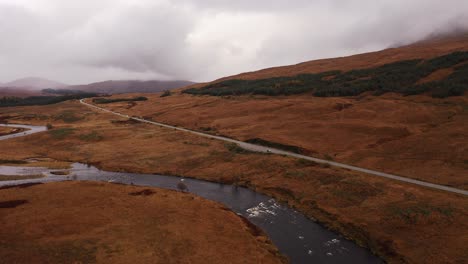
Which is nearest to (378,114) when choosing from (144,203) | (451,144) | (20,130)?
(451,144)

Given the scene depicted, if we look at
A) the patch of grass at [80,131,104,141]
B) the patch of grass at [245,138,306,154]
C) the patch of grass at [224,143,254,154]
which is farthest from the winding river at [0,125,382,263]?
the patch of grass at [80,131,104,141]

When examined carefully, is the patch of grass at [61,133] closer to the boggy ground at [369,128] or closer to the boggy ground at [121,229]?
the boggy ground at [369,128]

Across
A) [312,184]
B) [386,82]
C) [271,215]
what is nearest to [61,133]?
[312,184]

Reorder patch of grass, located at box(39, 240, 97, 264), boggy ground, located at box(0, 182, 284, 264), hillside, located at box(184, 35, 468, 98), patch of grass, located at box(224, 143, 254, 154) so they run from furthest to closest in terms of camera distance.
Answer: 1. hillside, located at box(184, 35, 468, 98)
2. patch of grass, located at box(224, 143, 254, 154)
3. boggy ground, located at box(0, 182, 284, 264)
4. patch of grass, located at box(39, 240, 97, 264)

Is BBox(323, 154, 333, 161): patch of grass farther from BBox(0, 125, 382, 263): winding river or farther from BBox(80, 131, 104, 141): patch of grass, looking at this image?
BBox(80, 131, 104, 141): patch of grass

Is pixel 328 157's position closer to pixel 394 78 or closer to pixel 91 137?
pixel 91 137

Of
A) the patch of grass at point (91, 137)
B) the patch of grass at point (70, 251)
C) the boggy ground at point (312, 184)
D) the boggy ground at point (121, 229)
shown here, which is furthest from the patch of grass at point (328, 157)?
the patch of grass at point (91, 137)
